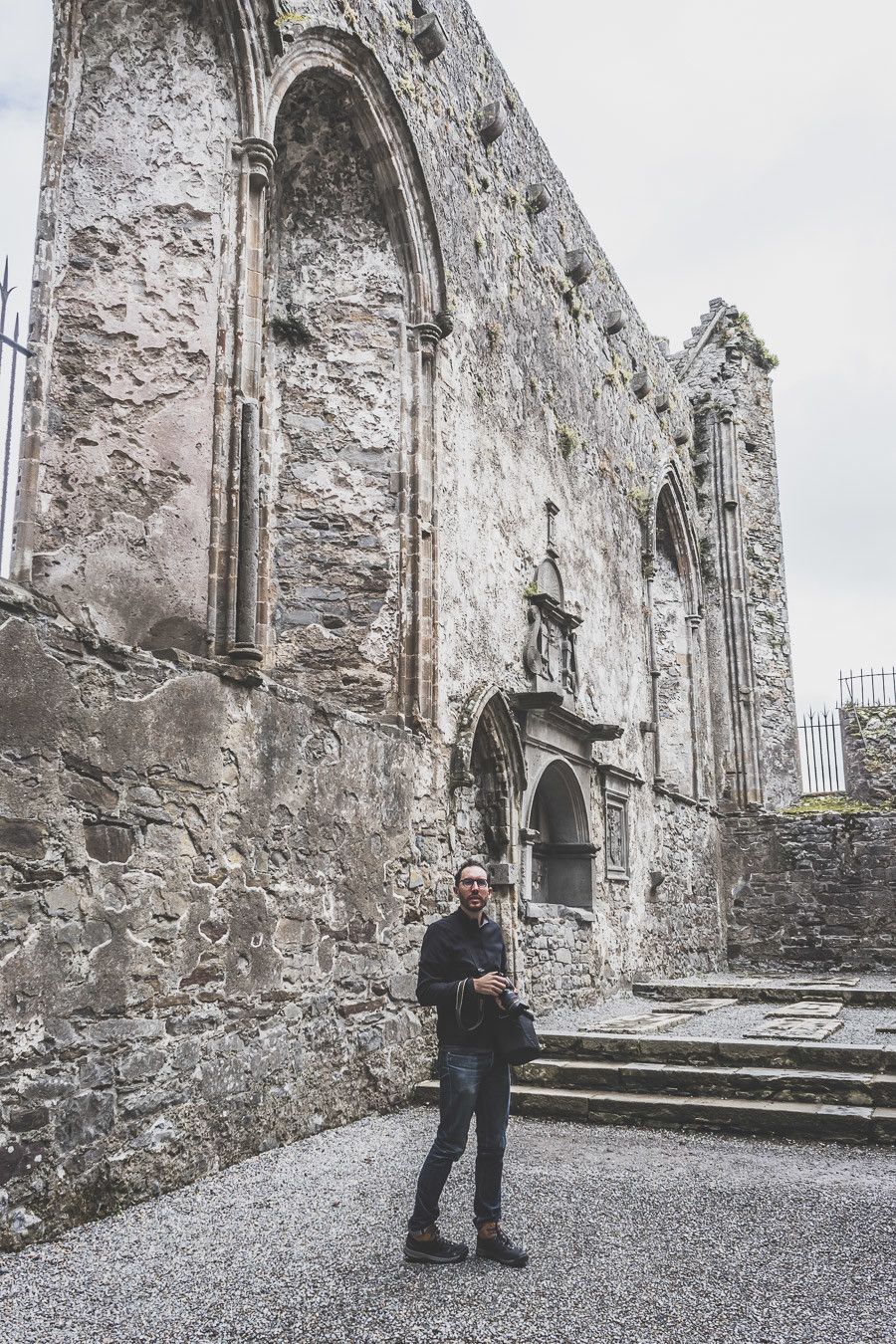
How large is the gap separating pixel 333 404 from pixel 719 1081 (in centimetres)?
492

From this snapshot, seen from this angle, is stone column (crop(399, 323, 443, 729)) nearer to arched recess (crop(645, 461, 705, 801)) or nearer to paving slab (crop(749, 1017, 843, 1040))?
paving slab (crop(749, 1017, 843, 1040))

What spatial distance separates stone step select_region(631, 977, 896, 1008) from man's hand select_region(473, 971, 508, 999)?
7.64 metres

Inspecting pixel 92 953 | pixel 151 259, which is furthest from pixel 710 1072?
pixel 151 259

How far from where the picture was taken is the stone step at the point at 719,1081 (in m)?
5.64

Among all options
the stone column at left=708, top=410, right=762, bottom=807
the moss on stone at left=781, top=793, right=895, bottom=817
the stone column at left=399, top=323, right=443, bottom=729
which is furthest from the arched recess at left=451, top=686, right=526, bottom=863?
the stone column at left=708, top=410, right=762, bottom=807

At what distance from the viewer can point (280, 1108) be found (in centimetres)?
524

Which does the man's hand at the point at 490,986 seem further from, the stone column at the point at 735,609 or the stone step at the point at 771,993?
the stone column at the point at 735,609

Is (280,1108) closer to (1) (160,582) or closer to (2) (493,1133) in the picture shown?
(2) (493,1133)

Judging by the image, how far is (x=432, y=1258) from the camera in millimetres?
3529

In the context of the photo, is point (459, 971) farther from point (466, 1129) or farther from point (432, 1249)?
point (432, 1249)

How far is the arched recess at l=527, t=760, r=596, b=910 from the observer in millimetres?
10625

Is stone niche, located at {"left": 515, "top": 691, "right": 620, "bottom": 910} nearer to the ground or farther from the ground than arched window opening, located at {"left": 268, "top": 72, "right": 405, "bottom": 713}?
nearer to the ground

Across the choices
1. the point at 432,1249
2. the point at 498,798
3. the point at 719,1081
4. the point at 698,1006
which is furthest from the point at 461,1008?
the point at 698,1006

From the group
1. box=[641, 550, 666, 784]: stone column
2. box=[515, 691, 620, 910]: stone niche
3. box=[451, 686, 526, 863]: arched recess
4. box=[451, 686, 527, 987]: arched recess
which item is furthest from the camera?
box=[641, 550, 666, 784]: stone column
